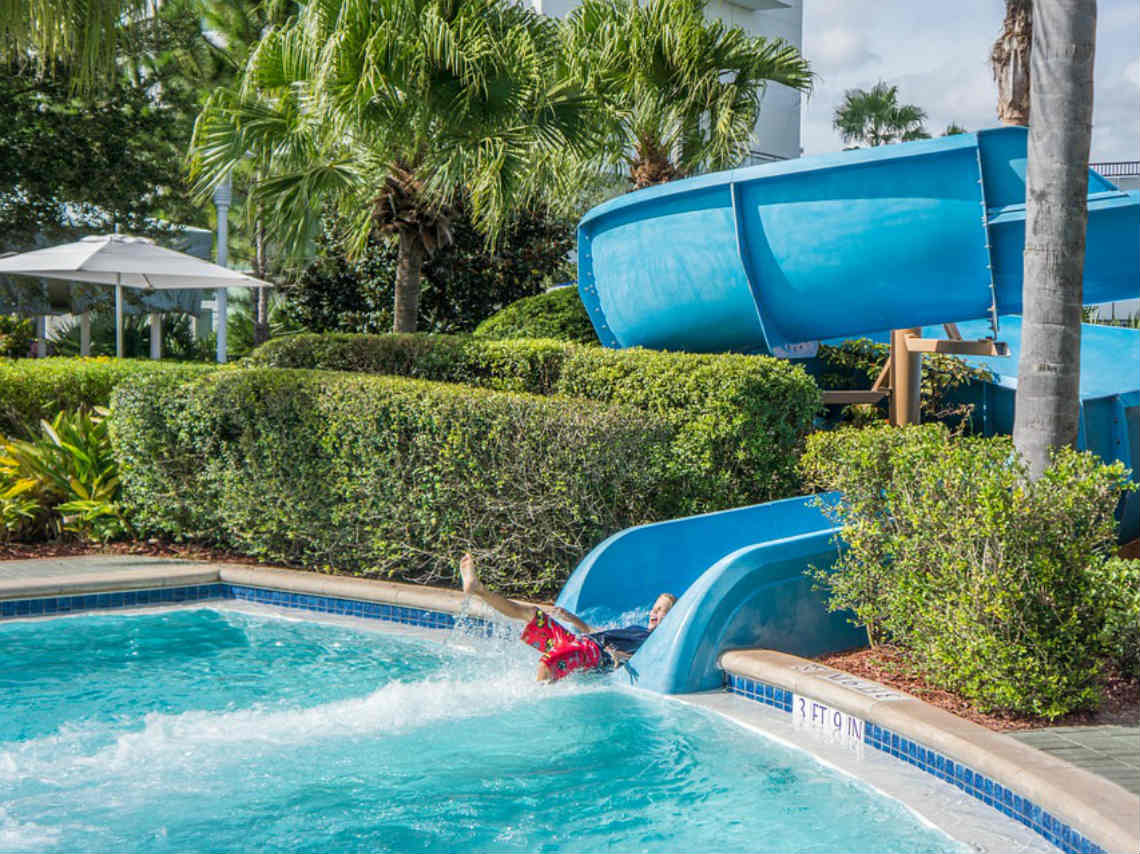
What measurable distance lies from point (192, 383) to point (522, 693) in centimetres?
444

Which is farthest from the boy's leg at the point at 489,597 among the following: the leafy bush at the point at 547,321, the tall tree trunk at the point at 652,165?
the tall tree trunk at the point at 652,165

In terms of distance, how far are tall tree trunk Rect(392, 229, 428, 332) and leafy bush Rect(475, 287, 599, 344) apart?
0.81 metres

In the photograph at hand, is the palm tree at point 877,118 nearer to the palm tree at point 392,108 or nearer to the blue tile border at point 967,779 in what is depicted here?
the palm tree at point 392,108

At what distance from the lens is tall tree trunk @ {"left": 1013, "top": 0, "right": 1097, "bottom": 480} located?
579 centimetres

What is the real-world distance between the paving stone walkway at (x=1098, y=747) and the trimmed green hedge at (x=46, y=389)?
840cm

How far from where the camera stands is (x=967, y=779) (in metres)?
4.63

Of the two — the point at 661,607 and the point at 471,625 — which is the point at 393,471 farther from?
the point at 661,607

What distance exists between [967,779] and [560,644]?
8.26ft

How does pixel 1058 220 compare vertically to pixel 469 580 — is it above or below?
above

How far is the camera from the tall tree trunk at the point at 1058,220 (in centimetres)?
579

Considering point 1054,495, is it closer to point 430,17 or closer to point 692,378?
point 692,378

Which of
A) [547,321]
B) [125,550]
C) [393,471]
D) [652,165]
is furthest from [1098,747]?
[652,165]

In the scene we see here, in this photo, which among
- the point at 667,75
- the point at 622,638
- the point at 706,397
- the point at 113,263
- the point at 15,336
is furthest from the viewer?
the point at 15,336

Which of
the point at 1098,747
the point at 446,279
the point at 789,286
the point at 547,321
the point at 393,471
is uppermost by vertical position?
the point at 446,279
